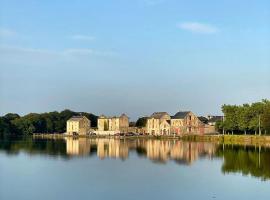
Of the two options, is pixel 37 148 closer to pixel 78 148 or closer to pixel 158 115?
pixel 78 148

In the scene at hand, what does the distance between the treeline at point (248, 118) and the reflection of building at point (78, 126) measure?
40974mm

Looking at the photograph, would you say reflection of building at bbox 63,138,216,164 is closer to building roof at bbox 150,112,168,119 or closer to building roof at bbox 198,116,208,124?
building roof at bbox 150,112,168,119

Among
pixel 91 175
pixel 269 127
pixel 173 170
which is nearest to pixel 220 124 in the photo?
pixel 269 127

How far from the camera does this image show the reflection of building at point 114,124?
102500 millimetres

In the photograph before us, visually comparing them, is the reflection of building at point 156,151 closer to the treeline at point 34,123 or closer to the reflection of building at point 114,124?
the reflection of building at point 114,124

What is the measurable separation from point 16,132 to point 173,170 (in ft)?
291

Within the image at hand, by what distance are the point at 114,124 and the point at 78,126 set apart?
330 inches

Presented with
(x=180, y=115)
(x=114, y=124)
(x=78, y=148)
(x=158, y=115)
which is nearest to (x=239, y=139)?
(x=78, y=148)

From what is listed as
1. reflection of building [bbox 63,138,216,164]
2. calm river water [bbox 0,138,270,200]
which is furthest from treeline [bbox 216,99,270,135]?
calm river water [bbox 0,138,270,200]

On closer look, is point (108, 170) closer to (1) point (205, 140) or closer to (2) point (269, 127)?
(2) point (269, 127)

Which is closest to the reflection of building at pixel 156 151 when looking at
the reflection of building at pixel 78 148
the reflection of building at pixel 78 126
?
the reflection of building at pixel 78 148

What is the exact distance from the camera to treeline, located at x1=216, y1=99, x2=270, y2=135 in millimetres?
60225

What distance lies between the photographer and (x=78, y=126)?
104812 millimetres

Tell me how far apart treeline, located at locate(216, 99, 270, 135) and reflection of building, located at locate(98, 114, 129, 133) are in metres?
33.7
